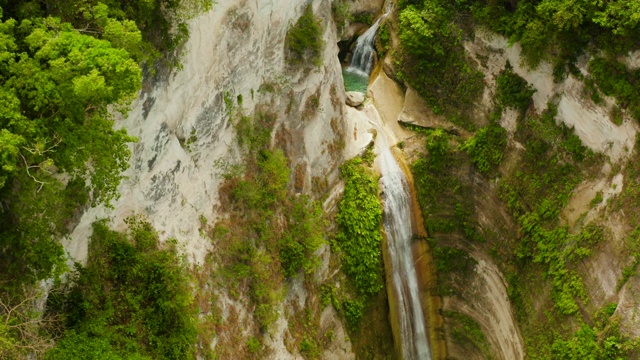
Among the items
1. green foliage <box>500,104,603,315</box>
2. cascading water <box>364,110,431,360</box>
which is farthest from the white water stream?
green foliage <box>500,104,603,315</box>

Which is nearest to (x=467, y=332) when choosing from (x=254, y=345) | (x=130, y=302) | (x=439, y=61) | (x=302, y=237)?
(x=302, y=237)

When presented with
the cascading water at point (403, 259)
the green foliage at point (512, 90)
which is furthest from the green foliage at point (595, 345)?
the green foliage at point (512, 90)

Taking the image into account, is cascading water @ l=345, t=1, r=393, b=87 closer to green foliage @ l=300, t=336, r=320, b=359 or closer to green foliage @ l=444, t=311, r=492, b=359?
green foliage @ l=444, t=311, r=492, b=359

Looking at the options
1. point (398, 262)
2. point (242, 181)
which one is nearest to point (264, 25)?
point (242, 181)

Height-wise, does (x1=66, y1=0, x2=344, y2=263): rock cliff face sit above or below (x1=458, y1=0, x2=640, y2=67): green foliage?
below

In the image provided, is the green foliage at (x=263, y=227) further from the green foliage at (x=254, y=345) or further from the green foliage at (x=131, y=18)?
the green foliage at (x=131, y=18)

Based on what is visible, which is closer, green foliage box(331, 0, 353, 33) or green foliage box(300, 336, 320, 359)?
green foliage box(300, 336, 320, 359)
